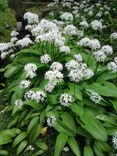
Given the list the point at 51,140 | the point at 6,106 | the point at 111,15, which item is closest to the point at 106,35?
the point at 111,15

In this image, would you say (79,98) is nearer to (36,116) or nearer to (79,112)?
(79,112)

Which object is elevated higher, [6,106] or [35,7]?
[6,106]

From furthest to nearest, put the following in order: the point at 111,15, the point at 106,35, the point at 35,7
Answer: the point at 35,7 < the point at 111,15 < the point at 106,35

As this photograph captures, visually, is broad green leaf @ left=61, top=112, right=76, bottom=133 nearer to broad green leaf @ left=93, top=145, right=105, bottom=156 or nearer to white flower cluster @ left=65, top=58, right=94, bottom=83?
broad green leaf @ left=93, top=145, right=105, bottom=156

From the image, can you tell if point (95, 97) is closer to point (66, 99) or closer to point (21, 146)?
point (66, 99)

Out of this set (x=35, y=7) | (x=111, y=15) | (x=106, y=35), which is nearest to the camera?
(x=106, y=35)

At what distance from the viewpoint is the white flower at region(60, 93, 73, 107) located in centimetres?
529

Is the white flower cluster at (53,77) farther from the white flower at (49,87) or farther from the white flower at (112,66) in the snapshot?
the white flower at (112,66)

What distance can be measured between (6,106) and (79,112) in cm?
163

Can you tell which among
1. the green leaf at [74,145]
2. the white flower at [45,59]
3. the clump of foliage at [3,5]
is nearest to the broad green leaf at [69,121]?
the green leaf at [74,145]

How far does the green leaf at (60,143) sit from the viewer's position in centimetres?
511

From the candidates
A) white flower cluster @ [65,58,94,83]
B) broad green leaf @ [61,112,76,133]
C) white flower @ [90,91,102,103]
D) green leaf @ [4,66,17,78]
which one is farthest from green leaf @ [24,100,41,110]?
green leaf @ [4,66,17,78]

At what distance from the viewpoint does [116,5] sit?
11.7 metres

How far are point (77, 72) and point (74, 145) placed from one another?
106 cm
